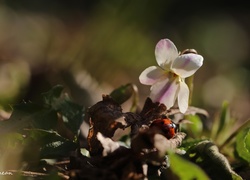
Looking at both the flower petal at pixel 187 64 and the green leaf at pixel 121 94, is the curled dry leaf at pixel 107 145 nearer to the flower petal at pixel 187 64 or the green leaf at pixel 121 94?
the flower petal at pixel 187 64

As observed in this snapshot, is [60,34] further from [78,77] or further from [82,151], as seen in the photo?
[82,151]

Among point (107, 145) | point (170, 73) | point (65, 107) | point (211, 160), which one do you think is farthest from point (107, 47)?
point (107, 145)

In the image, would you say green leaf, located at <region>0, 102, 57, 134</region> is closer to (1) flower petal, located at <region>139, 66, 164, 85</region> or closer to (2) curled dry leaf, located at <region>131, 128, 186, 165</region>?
(1) flower petal, located at <region>139, 66, 164, 85</region>

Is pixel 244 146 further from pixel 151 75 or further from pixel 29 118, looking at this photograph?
pixel 29 118

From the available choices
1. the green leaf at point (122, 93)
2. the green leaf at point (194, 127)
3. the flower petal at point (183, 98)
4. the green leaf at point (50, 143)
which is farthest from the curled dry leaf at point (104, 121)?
the green leaf at point (194, 127)

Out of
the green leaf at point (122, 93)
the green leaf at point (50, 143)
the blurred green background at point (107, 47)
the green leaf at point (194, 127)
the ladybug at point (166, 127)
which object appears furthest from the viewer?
the blurred green background at point (107, 47)

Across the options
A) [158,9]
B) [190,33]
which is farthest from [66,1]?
[158,9]

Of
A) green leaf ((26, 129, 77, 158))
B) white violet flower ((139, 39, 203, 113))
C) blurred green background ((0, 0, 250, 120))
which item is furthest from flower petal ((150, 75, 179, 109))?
blurred green background ((0, 0, 250, 120))
